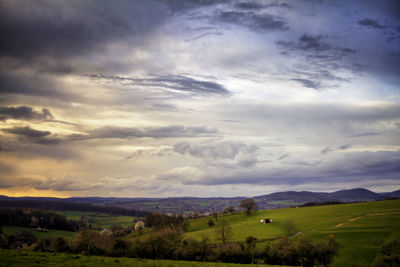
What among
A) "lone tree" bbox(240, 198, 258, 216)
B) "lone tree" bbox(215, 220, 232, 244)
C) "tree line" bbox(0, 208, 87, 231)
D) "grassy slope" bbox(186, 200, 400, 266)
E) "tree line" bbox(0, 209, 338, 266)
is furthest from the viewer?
"lone tree" bbox(240, 198, 258, 216)

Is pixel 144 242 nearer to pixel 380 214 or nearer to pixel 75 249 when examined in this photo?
pixel 75 249

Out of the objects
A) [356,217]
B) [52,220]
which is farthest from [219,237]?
[52,220]

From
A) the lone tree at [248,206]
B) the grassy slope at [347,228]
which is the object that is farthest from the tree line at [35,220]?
the lone tree at [248,206]

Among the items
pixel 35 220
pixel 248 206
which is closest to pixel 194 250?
pixel 248 206

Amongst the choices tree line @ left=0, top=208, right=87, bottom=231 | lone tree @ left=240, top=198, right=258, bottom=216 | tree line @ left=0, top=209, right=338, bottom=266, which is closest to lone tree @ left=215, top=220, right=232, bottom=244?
tree line @ left=0, top=209, right=338, bottom=266

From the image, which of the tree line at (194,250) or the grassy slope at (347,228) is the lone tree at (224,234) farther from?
the tree line at (194,250)

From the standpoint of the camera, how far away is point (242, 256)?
63.9 meters

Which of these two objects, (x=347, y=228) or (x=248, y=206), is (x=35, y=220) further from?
(x=347, y=228)

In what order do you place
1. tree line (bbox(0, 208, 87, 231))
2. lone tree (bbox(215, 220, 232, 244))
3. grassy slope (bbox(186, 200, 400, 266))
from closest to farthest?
grassy slope (bbox(186, 200, 400, 266))
lone tree (bbox(215, 220, 232, 244))
tree line (bbox(0, 208, 87, 231))

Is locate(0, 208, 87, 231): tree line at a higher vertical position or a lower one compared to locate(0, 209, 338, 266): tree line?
lower

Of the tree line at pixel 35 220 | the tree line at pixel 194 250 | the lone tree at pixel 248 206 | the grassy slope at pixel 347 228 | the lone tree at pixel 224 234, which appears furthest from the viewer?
the lone tree at pixel 248 206

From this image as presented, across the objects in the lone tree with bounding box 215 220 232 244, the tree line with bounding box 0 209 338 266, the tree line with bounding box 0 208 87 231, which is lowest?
the tree line with bounding box 0 208 87 231

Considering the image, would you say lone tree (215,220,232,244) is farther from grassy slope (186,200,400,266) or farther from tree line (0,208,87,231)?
tree line (0,208,87,231)

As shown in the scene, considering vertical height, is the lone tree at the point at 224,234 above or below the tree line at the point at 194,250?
below
